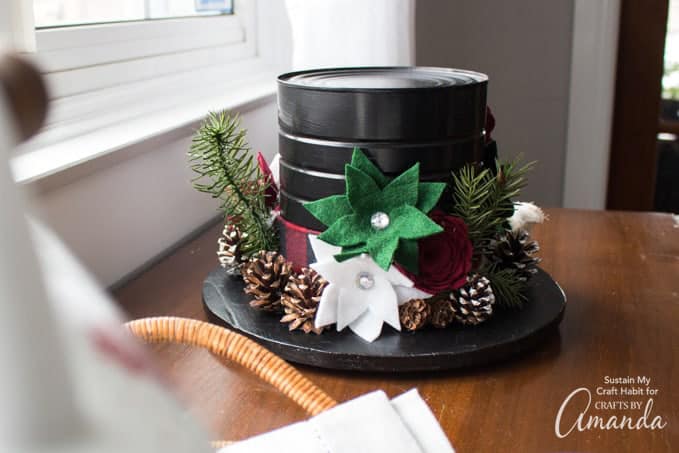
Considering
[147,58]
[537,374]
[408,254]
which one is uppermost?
[147,58]


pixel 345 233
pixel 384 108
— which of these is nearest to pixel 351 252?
pixel 345 233

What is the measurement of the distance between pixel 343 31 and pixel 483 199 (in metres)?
0.56

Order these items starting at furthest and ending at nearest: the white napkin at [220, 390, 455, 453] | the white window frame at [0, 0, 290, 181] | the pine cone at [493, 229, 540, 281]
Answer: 1. the white window frame at [0, 0, 290, 181]
2. the pine cone at [493, 229, 540, 281]
3. the white napkin at [220, 390, 455, 453]

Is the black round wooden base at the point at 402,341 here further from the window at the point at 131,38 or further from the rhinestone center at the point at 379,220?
the window at the point at 131,38

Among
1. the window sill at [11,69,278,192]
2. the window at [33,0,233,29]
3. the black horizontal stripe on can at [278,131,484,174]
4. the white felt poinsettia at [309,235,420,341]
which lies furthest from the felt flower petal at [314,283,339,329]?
the window at [33,0,233,29]

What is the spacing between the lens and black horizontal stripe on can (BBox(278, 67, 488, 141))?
621 millimetres

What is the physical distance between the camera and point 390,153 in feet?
2.06

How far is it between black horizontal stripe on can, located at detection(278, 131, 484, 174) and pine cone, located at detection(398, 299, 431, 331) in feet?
0.36

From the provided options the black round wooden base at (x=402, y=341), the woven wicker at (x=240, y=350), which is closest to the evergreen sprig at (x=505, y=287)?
the black round wooden base at (x=402, y=341)

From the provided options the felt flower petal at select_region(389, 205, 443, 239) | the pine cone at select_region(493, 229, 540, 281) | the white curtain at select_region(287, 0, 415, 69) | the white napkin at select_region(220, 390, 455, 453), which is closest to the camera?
the white napkin at select_region(220, 390, 455, 453)

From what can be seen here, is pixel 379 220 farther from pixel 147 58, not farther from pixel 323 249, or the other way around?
pixel 147 58

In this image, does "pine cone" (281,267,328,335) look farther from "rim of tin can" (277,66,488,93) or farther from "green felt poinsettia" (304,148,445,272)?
"rim of tin can" (277,66,488,93)

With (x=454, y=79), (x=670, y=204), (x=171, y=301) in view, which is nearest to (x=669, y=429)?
(x=454, y=79)

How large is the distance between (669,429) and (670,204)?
5.30 feet
